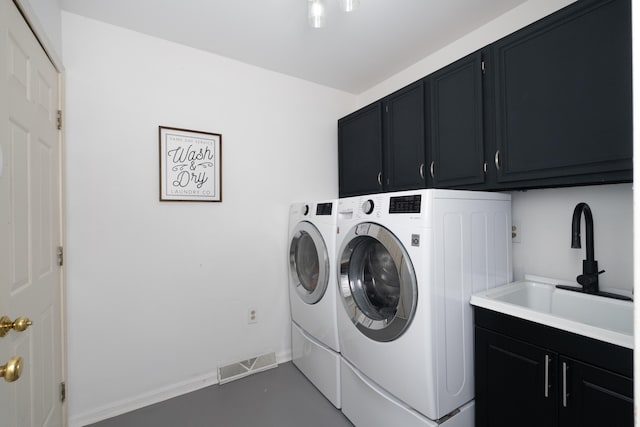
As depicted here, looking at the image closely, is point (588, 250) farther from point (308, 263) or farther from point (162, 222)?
point (162, 222)

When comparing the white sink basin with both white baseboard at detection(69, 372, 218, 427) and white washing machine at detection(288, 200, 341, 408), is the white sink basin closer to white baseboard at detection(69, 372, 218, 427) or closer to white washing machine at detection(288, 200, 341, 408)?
white washing machine at detection(288, 200, 341, 408)

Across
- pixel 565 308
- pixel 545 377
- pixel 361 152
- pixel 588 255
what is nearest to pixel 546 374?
pixel 545 377

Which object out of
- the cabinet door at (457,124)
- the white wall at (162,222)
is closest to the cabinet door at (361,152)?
the white wall at (162,222)

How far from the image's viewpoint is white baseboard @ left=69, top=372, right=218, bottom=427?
1.68m

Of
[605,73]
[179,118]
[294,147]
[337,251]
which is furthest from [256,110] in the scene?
[605,73]

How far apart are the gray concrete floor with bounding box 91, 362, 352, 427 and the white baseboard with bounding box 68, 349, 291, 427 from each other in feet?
0.11

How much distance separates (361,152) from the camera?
2385 mm

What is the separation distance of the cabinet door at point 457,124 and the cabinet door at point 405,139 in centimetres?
9

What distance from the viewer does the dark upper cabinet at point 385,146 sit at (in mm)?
1877

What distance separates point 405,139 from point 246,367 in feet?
7.14

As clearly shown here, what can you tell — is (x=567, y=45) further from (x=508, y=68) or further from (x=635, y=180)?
(x=635, y=180)

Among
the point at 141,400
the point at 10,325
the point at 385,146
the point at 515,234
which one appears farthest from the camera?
the point at 385,146

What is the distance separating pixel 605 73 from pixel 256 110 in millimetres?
2103

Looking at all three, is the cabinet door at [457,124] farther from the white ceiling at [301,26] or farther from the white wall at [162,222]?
the white wall at [162,222]
